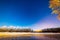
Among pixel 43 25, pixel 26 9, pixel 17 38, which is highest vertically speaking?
pixel 26 9

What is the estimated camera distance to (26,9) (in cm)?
594

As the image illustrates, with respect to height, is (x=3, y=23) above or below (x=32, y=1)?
below

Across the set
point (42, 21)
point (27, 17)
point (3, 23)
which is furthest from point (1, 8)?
point (42, 21)

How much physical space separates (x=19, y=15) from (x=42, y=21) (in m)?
0.73

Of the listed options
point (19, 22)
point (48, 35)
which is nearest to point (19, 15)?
point (19, 22)

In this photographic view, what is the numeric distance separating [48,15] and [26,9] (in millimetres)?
702

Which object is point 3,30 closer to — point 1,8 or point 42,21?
point 1,8

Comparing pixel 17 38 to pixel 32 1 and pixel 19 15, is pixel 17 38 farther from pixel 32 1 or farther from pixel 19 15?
pixel 32 1

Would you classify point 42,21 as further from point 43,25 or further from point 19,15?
point 19,15

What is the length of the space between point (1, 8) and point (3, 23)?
473 mm

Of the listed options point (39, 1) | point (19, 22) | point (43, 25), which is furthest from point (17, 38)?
point (39, 1)

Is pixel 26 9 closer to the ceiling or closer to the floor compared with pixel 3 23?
closer to the ceiling

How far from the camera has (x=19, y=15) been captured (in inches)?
234

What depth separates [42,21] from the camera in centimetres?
588
